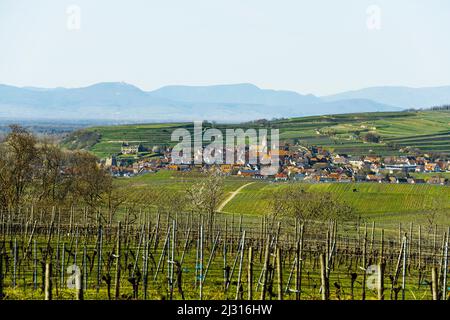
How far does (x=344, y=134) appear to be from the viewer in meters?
117

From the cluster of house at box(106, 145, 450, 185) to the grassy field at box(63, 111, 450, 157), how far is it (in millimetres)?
7071

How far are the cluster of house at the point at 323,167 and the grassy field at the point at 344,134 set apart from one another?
7.07 m

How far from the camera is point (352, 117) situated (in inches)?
5561

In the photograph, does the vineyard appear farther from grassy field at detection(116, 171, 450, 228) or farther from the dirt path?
the dirt path

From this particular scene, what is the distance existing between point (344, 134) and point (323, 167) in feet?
104

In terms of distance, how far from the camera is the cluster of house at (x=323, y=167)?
7719cm

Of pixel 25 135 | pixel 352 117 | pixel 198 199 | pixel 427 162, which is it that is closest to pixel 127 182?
pixel 198 199

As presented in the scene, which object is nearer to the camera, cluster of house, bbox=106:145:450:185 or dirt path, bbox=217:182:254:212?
dirt path, bbox=217:182:254:212

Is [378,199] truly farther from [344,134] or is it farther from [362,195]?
[344,134]

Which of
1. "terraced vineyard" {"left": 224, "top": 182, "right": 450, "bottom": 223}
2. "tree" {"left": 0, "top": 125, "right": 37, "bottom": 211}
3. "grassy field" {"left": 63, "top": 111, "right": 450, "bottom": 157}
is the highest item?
"tree" {"left": 0, "top": 125, "right": 37, "bottom": 211}

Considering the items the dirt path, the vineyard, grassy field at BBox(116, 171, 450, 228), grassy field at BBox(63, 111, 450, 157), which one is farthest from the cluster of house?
the vineyard

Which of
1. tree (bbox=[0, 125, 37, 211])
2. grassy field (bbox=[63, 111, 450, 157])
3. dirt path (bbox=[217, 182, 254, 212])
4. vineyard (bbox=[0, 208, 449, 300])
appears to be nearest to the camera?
vineyard (bbox=[0, 208, 449, 300])

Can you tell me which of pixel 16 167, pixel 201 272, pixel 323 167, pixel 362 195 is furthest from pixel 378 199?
pixel 201 272

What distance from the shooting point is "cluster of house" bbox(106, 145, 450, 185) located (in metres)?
77.2
